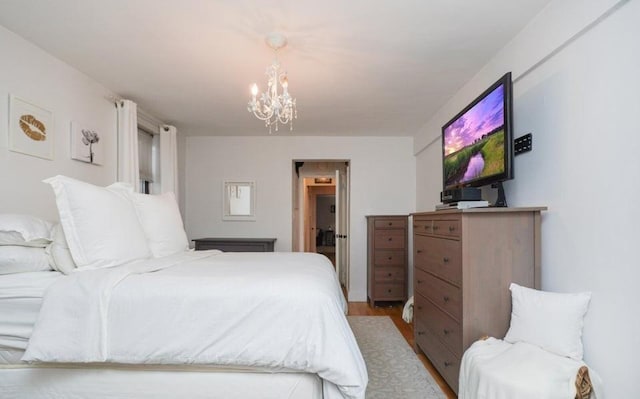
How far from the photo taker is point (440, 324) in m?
2.08

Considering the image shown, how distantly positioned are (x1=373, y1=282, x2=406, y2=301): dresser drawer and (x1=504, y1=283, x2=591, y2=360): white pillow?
2.58 metres

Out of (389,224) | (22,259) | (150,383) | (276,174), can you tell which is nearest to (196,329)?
(150,383)

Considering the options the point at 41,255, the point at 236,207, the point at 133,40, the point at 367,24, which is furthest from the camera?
the point at 236,207

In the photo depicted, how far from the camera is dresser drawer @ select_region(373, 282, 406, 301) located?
4.16 m

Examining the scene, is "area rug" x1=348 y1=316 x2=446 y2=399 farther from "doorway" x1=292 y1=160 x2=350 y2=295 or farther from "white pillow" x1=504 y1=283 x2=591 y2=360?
"doorway" x1=292 y1=160 x2=350 y2=295

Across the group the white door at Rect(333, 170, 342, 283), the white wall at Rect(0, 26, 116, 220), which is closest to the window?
the white wall at Rect(0, 26, 116, 220)

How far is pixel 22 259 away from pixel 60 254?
0.48 feet

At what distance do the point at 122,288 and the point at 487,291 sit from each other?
1.91 meters

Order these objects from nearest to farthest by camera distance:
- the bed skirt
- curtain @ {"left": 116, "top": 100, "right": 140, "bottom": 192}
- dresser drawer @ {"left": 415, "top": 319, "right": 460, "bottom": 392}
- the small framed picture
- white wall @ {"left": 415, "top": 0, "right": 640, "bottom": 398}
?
white wall @ {"left": 415, "top": 0, "right": 640, "bottom": 398} → the bed skirt → dresser drawer @ {"left": 415, "top": 319, "right": 460, "bottom": 392} → the small framed picture → curtain @ {"left": 116, "top": 100, "right": 140, "bottom": 192}

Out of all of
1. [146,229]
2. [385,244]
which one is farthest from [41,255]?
[385,244]

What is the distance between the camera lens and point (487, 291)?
1744mm

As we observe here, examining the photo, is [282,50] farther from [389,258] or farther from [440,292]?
[389,258]

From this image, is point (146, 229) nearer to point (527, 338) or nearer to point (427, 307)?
point (427, 307)

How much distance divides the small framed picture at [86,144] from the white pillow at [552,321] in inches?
131
